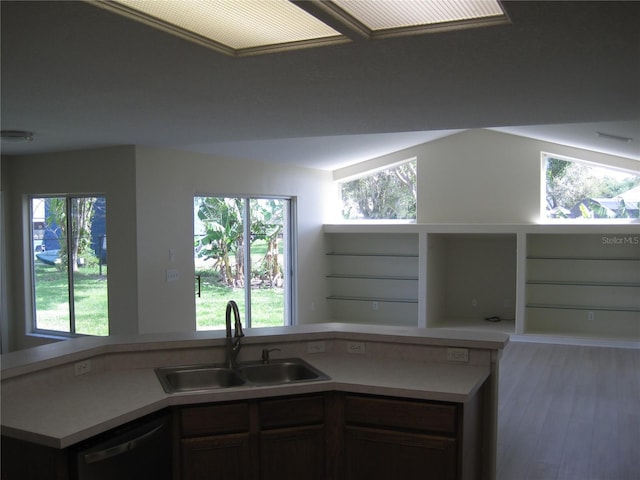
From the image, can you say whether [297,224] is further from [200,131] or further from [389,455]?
[389,455]

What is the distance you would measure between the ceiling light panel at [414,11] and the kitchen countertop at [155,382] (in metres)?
1.60

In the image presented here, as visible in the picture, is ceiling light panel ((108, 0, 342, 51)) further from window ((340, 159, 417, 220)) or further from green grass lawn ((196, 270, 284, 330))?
window ((340, 159, 417, 220))

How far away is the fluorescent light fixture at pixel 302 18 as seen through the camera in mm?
1992

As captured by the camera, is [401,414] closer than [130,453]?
No

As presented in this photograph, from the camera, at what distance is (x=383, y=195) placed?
9.20m

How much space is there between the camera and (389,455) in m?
2.71

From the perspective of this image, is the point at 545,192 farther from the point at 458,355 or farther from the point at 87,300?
the point at 87,300

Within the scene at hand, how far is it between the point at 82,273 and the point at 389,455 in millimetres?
4552

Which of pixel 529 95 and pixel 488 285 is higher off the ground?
pixel 529 95

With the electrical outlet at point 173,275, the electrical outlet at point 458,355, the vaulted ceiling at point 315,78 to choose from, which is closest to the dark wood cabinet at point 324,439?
the electrical outlet at point 458,355

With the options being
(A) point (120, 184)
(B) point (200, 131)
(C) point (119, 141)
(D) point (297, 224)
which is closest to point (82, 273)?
(A) point (120, 184)

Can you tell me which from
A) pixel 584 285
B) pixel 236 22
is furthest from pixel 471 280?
pixel 236 22

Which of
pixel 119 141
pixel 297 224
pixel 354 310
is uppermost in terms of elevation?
pixel 119 141

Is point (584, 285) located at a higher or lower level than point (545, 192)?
lower
